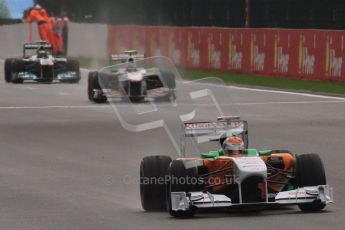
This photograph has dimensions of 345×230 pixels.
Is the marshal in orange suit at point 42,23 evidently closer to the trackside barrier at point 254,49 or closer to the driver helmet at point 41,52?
the trackside barrier at point 254,49

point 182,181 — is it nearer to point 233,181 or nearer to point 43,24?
point 233,181

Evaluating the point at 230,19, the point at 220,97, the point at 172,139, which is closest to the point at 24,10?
the point at 230,19

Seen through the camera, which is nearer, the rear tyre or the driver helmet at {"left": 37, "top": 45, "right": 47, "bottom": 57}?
the driver helmet at {"left": 37, "top": 45, "right": 47, "bottom": 57}

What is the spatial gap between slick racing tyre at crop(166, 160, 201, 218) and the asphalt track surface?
0.10m

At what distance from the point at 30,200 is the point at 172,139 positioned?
7168 mm

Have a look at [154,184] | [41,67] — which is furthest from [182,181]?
[41,67]

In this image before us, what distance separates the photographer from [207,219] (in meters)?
9.98

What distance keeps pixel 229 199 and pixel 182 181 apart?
407 millimetres

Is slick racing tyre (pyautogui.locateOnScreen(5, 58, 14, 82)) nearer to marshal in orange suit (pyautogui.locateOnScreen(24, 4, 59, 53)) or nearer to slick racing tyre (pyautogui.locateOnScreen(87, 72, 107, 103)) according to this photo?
slick racing tyre (pyautogui.locateOnScreen(87, 72, 107, 103))

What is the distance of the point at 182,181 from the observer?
1005cm

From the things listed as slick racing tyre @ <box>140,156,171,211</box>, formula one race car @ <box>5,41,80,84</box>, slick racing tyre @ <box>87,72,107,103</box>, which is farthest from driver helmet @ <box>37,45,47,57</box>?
slick racing tyre @ <box>140,156,171,211</box>

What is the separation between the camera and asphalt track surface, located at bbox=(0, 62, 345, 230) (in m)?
9.99

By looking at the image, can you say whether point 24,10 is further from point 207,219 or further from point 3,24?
point 207,219

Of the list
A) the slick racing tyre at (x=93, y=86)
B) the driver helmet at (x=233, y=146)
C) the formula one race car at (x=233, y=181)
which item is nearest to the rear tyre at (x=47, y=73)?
the slick racing tyre at (x=93, y=86)
